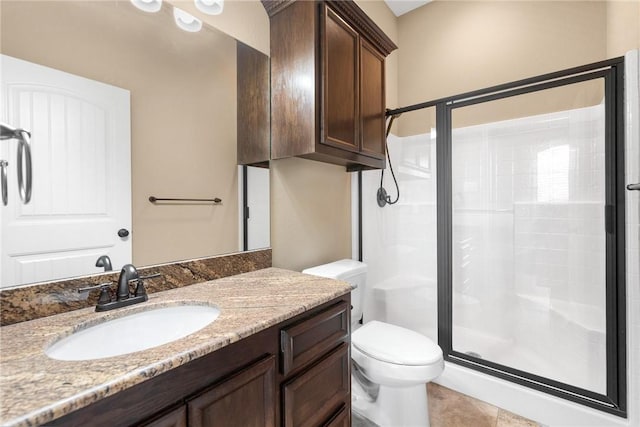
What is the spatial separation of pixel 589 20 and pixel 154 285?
2909mm

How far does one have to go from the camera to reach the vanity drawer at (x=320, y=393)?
0.90 m

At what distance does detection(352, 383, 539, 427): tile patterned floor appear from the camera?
1627 millimetres

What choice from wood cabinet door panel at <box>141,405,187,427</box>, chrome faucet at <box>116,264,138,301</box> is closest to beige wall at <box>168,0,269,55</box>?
chrome faucet at <box>116,264,138,301</box>

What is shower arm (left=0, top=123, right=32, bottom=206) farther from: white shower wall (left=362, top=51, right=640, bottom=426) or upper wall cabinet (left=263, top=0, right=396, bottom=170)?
white shower wall (left=362, top=51, right=640, bottom=426)

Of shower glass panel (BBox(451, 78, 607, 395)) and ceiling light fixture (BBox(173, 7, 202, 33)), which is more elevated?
ceiling light fixture (BBox(173, 7, 202, 33))

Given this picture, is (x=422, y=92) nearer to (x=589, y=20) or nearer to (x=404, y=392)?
(x=589, y=20)

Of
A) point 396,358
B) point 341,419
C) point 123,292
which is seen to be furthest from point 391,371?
point 123,292

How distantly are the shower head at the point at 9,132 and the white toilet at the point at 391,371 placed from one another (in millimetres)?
1298

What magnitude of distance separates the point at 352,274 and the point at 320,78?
3.59 ft

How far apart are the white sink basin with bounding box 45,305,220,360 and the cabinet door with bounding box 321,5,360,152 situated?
908mm

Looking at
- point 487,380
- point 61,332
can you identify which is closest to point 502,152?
point 487,380

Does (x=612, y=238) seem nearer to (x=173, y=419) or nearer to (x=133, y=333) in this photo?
(x=173, y=419)

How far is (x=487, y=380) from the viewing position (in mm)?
1822

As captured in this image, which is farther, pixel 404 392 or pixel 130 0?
pixel 404 392
